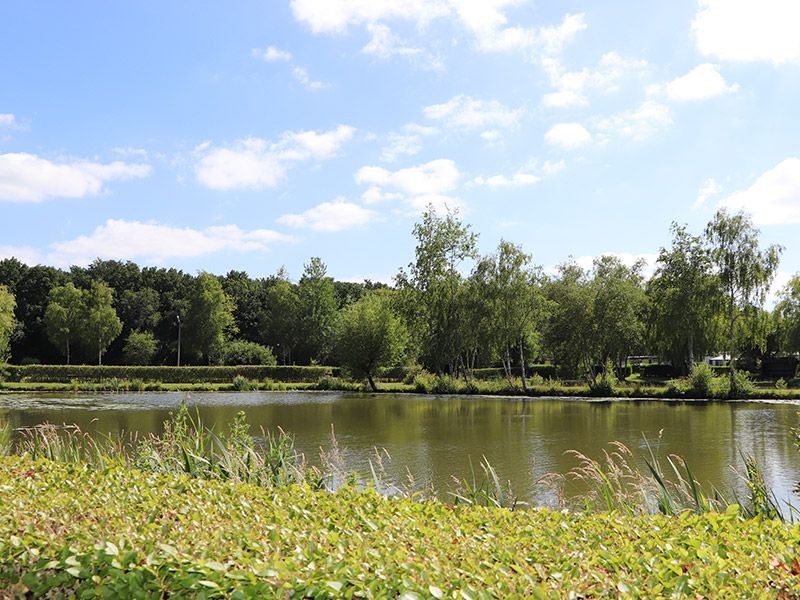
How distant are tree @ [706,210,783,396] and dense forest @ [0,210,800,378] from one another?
0.22ft

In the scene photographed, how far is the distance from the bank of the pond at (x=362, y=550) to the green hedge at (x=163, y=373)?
51.3 meters

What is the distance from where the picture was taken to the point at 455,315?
46094 mm

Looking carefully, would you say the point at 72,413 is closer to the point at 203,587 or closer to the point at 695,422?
the point at 695,422

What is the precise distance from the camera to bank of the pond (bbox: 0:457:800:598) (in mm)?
2654

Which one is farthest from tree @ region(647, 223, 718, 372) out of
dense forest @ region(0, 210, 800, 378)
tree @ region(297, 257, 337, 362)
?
tree @ region(297, 257, 337, 362)

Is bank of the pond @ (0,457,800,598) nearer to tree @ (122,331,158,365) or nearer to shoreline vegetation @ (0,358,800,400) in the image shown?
shoreline vegetation @ (0,358,800,400)

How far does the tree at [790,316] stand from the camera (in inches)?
1898

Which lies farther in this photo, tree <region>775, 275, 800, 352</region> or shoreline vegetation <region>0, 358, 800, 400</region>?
tree <region>775, 275, 800, 352</region>

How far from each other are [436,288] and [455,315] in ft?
8.55

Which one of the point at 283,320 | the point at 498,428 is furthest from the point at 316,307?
the point at 498,428

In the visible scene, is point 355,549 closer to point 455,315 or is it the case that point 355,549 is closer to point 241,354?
point 455,315

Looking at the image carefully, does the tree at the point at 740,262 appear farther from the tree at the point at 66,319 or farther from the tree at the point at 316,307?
the tree at the point at 66,319

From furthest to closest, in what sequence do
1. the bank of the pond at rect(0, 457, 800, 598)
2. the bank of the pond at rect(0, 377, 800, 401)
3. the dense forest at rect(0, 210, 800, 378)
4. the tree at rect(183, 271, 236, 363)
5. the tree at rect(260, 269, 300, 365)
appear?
1. the tree at rect(260, 269, 300, 365)
2. the tree at rect(183, 271, 236, 363)
3. the dense forest at rect(0, 210, 800, 378)
4. the bank of the pond at rect(0, 377, 800, 401)
5. the bank of the pond at rect(0, 457, 800, 598)

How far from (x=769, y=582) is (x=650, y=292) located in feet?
144
